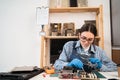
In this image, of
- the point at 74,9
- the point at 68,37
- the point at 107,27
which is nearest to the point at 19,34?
the point at 68,37

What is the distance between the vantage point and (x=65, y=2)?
2666mm

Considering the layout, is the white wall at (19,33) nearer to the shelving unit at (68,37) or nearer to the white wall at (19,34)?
the white wall at (19,34)

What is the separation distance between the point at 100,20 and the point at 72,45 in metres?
0.58

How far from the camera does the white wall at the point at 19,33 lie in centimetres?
277

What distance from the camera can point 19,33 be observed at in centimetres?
279

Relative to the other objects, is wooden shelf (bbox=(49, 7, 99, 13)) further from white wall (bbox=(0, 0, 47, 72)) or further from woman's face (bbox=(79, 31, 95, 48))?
woman's face (bbox=(79, 31, 95, 48))

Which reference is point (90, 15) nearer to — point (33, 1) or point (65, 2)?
point (65, 2)

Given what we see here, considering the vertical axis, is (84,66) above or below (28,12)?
below

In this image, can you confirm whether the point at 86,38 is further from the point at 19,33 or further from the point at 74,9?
the point at 19,33

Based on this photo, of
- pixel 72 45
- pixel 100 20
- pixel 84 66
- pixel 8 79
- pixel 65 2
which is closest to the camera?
pixel 8 79

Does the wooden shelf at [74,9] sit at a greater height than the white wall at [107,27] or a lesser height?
greater

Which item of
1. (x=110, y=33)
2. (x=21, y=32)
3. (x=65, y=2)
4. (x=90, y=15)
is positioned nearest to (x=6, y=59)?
(x=21, y=32)

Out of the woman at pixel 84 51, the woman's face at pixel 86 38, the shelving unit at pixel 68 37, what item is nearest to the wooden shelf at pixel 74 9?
the shelving unit at pixel 68 37

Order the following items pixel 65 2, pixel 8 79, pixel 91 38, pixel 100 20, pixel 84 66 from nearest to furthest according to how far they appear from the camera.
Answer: pixel 8 79, pixel 84 66, pixel 91 38, pixel 100 20, pixel 65 2
